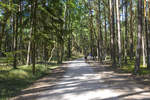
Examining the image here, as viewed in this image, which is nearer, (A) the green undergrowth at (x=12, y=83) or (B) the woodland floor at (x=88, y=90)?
(B) the woodland floor at (x=88, y=90)

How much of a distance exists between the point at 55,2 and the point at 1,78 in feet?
29.8

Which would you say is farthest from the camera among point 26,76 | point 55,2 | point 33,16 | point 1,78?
point 55,2

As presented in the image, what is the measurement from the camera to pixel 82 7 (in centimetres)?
3781

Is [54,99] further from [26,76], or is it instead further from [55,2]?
[55,2]

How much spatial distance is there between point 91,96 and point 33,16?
9570 millimetres

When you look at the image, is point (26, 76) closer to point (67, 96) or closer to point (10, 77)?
point (10, 77)

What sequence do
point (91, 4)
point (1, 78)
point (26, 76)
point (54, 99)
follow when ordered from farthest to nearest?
point (91, 4) → point (26, 76) → point (1, 78) → point (54, 99)

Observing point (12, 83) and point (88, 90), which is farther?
point (12, 83)

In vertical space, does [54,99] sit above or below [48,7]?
below

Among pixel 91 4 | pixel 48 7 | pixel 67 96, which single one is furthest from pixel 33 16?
pixel 91 4

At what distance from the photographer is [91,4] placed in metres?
36.9

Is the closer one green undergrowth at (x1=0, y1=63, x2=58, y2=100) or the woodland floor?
the woodland floor

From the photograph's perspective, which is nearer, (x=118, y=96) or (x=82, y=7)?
(x=118, y=96)

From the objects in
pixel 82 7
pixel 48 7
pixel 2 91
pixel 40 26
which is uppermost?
pixel 82 7
